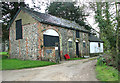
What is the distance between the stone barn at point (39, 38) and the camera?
39.8 feet

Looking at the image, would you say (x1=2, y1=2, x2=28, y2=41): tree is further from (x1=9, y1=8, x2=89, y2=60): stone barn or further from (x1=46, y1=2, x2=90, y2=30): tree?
(x1=46, y1=2, x2=90, y2=30): tree

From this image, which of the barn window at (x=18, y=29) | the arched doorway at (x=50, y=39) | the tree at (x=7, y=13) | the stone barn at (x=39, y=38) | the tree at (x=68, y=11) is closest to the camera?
the stone barn at (x=39, y=38)

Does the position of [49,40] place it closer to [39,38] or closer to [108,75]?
[39,38]

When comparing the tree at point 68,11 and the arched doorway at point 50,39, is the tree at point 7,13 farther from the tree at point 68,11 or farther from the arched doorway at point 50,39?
the tree at point 68,11

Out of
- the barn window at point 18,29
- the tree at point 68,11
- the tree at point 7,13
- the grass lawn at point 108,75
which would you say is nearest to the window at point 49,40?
the barn window at point 18,29

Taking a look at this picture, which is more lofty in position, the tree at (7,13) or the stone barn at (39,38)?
the tree at (7,13)

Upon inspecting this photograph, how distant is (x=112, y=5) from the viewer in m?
5.36

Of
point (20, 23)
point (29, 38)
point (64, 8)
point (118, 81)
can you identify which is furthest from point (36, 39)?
point (64, 8)

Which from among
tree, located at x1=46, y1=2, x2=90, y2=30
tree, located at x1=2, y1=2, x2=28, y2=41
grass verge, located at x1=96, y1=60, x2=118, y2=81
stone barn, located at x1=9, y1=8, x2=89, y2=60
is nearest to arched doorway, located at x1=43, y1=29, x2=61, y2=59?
stone barn, located at x1=9, y1=8, x2=89, y2=60

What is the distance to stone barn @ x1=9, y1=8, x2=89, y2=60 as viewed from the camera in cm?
1214

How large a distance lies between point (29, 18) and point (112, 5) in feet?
33.5

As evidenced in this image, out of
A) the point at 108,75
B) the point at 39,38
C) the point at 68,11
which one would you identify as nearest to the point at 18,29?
the point at 39,38

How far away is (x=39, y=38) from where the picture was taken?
12.1m

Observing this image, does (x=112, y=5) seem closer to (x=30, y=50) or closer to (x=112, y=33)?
(x=112, y=33)
